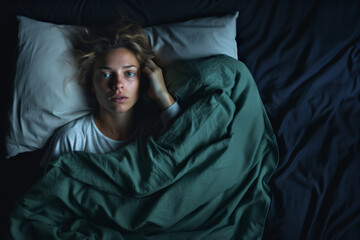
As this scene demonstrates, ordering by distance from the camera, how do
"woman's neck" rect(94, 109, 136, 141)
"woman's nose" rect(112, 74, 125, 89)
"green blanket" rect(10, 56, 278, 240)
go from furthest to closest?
"woman's neck" rect(94, 109, 136, 141), "woman's nose" rect(112, 74, 125, 89), "green blanket" rect(10, 56, 278, 240)

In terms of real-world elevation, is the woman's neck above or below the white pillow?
below

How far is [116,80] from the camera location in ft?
3.34

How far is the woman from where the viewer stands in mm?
1035

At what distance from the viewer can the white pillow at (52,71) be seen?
1.12 metres

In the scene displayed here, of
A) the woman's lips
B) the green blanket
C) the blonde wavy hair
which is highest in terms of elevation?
the blonde wavy hair

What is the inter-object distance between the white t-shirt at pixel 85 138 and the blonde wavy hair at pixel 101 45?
17 centimetres

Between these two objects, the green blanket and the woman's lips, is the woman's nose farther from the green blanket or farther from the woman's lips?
the green blanket

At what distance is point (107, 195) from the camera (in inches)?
35.9

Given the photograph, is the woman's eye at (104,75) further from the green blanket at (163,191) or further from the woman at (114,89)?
the green blanket at (163,191)

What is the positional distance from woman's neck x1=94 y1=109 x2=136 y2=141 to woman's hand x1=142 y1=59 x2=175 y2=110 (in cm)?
14

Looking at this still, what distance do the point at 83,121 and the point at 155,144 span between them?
1.30 feet

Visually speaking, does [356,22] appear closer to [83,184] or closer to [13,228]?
[83,184]

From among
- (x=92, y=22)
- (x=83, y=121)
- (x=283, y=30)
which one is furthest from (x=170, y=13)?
(x=83, y=121)

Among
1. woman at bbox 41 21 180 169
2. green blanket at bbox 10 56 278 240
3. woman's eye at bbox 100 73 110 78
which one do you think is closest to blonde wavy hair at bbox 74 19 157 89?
woman at bbox 41 21 180 169
